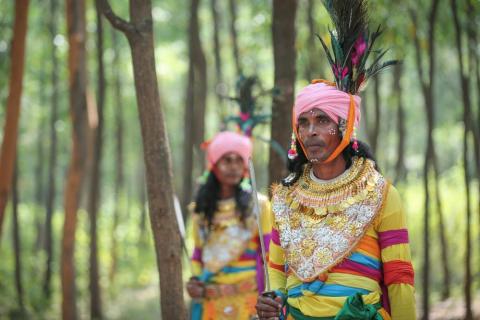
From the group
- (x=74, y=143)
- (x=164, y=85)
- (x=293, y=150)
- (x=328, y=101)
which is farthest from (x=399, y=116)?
(x=164, y=85)

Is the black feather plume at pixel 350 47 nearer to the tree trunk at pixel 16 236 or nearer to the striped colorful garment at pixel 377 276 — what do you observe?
the striped colorful garment at pixel 377 276

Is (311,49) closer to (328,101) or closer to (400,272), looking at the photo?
(328,101)

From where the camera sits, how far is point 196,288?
5363 millimetres

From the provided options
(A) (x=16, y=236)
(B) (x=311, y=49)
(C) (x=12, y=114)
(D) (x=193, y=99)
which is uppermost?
(B) (x=311, y=49)

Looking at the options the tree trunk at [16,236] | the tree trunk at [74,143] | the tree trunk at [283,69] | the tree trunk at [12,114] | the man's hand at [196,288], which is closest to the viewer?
the man's hand at [196,288]

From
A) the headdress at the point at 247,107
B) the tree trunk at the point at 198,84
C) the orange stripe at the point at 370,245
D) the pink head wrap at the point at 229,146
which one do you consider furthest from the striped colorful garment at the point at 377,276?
the tree trunk at the point at 198,84

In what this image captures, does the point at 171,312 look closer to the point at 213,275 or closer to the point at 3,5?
the point at 213,275

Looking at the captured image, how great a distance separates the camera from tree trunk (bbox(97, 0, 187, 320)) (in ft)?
13.6

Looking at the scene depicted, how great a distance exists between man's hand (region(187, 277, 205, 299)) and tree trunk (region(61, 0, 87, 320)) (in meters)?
3.67

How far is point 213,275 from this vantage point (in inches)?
218

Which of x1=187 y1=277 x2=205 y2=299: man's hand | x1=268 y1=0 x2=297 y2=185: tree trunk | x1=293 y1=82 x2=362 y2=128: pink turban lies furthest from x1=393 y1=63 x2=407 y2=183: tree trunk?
x1=293 y1=82 x2=362 y2=128: pink turban

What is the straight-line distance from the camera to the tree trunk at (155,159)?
415cm

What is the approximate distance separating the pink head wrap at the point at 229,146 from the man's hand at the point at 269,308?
2.56 meters

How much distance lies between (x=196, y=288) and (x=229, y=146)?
1.26 meters
